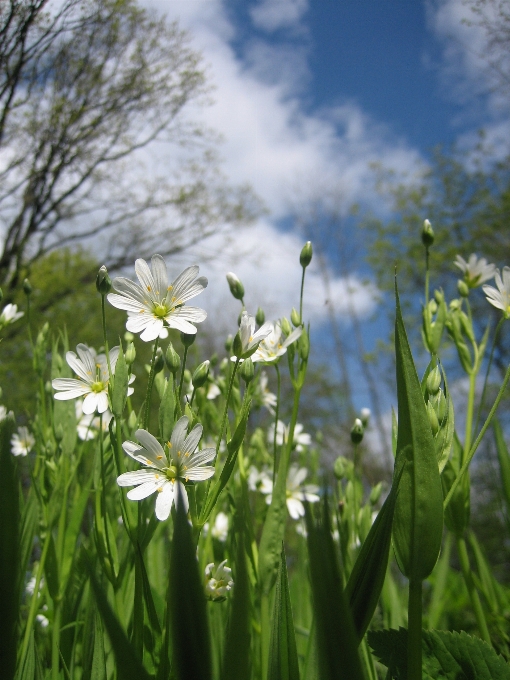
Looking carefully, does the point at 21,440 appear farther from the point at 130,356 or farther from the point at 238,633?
the point at 238,633

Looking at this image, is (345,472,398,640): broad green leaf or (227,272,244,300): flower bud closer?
(345,472,398,640): broad green leaf

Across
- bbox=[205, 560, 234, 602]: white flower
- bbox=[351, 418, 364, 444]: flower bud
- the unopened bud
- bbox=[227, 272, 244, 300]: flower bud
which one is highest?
bbox=[227, 272, 244, 300]: flower bud

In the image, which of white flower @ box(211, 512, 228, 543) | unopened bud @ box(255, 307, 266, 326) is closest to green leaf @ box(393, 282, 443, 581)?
unopened bud @ box(255, 307, 266, 326)

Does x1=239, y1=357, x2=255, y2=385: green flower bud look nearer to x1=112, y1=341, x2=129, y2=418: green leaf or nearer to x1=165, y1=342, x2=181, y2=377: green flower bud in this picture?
x1=165, y1=342, x2=181, y2=377: green flower bud

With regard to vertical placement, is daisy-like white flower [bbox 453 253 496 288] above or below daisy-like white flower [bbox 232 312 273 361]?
above

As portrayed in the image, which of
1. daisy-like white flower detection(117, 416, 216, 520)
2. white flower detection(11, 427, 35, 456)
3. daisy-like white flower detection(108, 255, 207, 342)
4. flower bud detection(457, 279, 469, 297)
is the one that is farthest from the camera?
white flower detection(11, 427, 35, 456)

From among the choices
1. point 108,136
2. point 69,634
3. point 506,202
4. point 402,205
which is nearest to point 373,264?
point 402,205

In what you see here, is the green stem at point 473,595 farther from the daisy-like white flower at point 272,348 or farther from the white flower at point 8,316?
the white flower at point 8,316

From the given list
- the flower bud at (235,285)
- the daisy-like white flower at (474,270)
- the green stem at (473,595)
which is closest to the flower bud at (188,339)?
the flower bud at (235,285)
